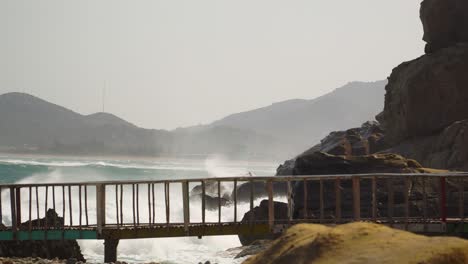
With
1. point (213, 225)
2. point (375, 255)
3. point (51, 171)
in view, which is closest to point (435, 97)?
point (213, 225)

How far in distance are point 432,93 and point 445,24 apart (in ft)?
19.4

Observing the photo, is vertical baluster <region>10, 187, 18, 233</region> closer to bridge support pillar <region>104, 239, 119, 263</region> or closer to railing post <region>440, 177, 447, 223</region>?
bridge support pillar <region>104, 239, 119, 263</region>

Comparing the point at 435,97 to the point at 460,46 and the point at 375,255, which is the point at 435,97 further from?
the point at 375,255

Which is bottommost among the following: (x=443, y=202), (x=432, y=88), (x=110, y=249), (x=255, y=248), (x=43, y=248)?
(x=255, y=248)

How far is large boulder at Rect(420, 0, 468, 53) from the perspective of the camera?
49531 mm

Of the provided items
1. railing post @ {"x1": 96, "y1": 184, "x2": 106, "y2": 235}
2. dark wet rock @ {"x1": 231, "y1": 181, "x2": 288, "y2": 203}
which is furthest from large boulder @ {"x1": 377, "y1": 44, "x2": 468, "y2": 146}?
railing post @ {"x1": 96, "y1": 184, "x2": 106, "y2": 235}

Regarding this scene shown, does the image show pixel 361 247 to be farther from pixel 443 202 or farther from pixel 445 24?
pixel 445 24

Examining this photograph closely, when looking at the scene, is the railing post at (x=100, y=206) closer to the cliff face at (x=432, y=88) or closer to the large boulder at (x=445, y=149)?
the large boulder at (x=445, y=149)

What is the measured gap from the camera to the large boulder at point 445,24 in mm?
49531

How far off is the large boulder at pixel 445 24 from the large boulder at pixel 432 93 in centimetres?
202

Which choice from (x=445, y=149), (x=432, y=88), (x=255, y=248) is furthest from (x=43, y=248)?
(x=432, y=88)

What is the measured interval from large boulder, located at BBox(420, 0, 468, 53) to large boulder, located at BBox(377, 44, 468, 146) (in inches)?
79.6

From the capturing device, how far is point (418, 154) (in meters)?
43.5

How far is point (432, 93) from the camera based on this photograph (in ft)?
153
